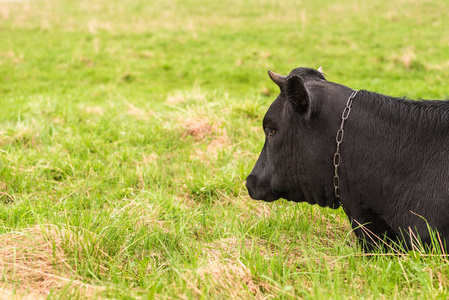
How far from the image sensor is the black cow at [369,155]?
3279 millimetres

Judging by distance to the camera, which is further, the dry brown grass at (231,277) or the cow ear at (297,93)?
the cow ear at (297,93)

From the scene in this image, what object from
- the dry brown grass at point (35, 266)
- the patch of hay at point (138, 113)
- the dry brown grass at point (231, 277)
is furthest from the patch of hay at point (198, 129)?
the dry brown grass at point (231, 277)

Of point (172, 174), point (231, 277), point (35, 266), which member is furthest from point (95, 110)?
point (231, 277)

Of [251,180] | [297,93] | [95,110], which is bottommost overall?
[95,110]

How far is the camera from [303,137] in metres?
3.62

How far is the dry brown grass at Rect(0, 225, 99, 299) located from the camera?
10.0ft

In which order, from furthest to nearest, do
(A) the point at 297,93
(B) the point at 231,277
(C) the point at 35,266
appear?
1. (A) the point at 297,93
2. (C) the point at 35,266
3. (B) the point at 231,277

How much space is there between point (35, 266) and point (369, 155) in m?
2.61

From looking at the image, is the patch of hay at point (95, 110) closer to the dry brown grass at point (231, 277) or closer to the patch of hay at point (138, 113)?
the patch of hay at point (138, 113)

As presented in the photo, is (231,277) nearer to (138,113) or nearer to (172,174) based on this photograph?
(172,174)

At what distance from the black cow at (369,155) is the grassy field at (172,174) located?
298mm

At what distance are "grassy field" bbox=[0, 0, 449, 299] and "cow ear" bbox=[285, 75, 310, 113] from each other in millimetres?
1130

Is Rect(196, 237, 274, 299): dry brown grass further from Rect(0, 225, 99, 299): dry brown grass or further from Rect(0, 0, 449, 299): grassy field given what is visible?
Rect(0, 225, 99, 299): dry brown grass

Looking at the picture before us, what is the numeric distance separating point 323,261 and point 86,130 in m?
5.23
